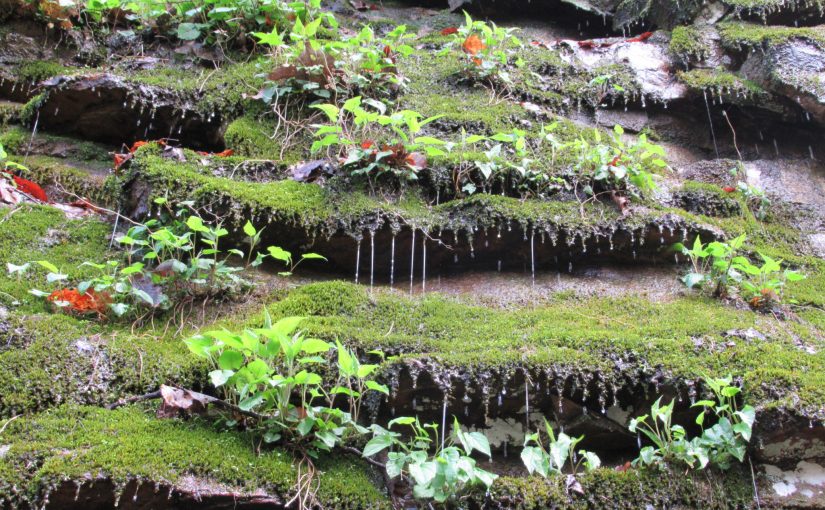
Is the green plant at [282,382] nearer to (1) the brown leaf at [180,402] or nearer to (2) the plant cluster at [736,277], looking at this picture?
(1) the brown leaf at [180,402]

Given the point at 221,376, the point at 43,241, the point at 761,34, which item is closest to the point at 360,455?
the point at 221,376

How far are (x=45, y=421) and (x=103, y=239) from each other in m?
1.97

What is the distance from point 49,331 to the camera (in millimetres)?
3750

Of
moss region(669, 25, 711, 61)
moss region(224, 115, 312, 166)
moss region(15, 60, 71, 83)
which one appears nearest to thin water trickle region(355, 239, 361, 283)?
moss region(224, 115, 312, 166)

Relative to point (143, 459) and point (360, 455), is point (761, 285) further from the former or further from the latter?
point (143, 459)

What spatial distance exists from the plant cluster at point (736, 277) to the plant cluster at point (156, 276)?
2746 millimetres

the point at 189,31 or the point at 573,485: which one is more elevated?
the point at 189,31

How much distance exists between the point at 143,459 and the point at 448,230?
8.66 ft

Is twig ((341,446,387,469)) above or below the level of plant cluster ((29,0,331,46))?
below

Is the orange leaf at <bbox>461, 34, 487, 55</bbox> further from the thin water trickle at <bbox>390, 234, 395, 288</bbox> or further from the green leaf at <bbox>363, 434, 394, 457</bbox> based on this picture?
the green leaf at <bbox>363, 434, 394, 457</bbox>

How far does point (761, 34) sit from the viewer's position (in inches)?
263

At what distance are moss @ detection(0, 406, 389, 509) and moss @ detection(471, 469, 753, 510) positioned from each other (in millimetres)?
678

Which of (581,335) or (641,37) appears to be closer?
(581,335)

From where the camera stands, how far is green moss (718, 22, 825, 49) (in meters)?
6.41
